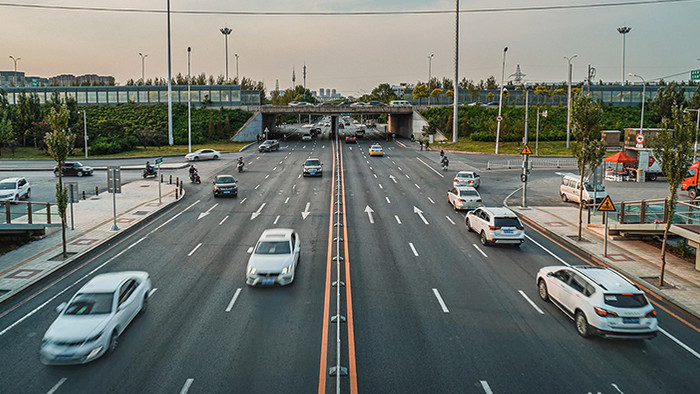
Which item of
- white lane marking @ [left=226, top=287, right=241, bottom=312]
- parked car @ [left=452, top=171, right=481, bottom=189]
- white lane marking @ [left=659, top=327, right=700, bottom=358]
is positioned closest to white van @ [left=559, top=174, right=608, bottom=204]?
parked car @ [left=452, top=171, right=481, bottom=189]

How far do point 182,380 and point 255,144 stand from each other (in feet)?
230

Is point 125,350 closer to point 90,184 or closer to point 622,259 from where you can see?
point 622,259

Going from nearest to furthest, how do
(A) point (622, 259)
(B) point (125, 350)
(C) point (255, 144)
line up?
(B) point (125, 350)
(A) point (622, 259)
(C) point (255, 144)

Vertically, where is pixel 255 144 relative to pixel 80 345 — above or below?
above

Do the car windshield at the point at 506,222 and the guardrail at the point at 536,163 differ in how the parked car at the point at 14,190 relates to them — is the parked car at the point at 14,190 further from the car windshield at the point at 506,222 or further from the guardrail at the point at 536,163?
the guardrail at the point at 536,163

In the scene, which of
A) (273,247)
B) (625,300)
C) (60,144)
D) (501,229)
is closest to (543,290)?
(625,300)

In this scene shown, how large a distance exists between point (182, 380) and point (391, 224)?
58.6 feet

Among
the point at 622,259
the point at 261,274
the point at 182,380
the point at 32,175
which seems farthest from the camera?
the point at 32,175

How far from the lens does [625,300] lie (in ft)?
45.2

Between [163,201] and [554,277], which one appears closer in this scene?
[554,277]

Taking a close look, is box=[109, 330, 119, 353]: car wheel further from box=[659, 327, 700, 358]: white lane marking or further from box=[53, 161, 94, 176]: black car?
box=[53, 161, 94, 176]: black car

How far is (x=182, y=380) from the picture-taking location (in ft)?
37.3

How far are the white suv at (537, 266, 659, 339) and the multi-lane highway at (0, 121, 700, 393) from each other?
44 centimetres

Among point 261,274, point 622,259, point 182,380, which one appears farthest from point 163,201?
point 622,259
